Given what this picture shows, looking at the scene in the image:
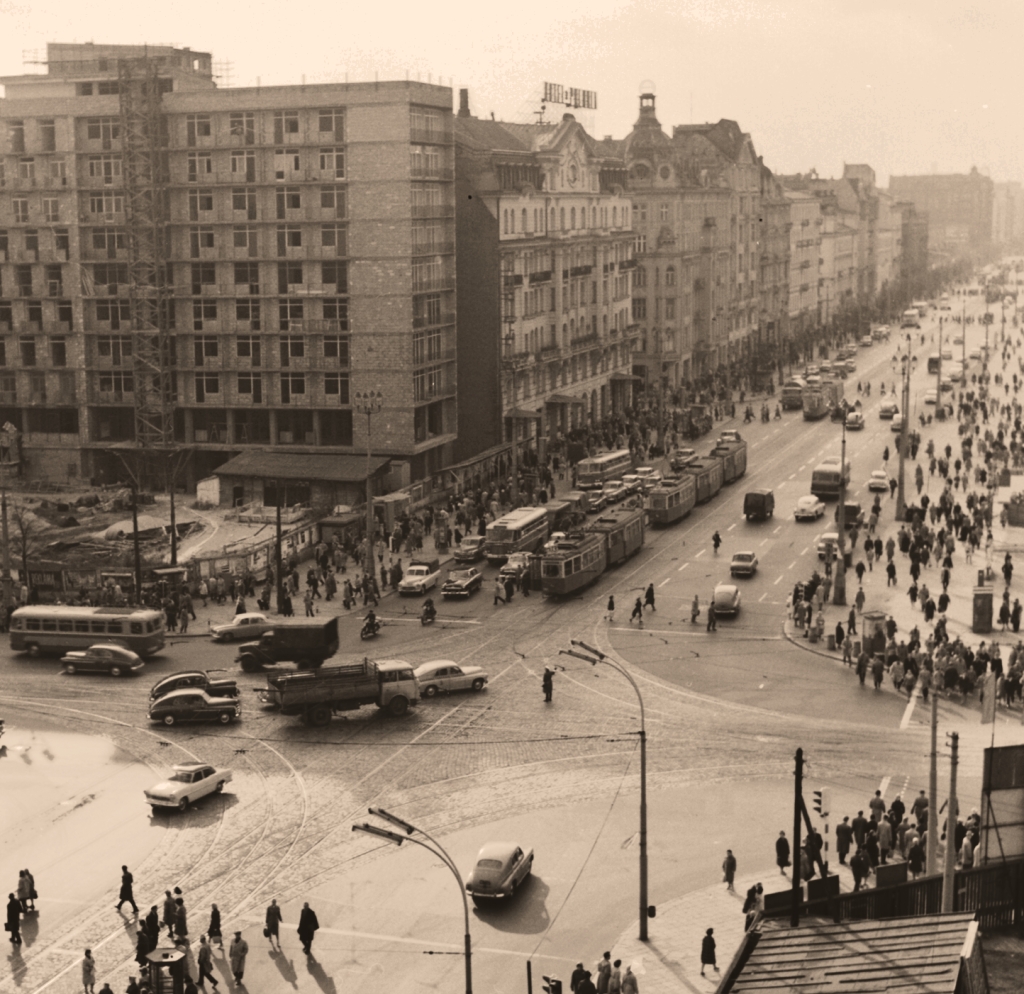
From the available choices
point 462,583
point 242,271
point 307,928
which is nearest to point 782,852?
point 307,928

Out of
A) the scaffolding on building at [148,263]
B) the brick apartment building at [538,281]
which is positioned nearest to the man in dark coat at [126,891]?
the scaffolding on building at [148,263]

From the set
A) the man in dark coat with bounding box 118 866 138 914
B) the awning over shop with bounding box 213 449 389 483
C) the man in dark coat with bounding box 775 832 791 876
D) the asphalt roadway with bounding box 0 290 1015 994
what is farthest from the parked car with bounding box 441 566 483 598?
the man in dark coat with bounding box 118 866 138 914

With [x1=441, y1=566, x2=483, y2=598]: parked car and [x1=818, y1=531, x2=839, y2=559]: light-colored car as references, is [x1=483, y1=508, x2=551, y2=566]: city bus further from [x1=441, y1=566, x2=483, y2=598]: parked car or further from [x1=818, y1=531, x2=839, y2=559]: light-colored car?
[x1=818, y1=531, x2=839, y2=559]: light-colored car

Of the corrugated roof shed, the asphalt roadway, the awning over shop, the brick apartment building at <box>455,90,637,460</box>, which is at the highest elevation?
the brick apartment building at <box>455,90,637,460</box>

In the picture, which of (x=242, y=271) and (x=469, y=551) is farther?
(x=242, y=271)

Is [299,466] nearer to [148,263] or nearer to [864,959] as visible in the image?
[148,263]

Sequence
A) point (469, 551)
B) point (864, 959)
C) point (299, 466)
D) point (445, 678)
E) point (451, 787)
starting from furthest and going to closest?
point (299, 466) → point (469, 551) → point (445, 678) → point (451, 787) → point (864, 959)
